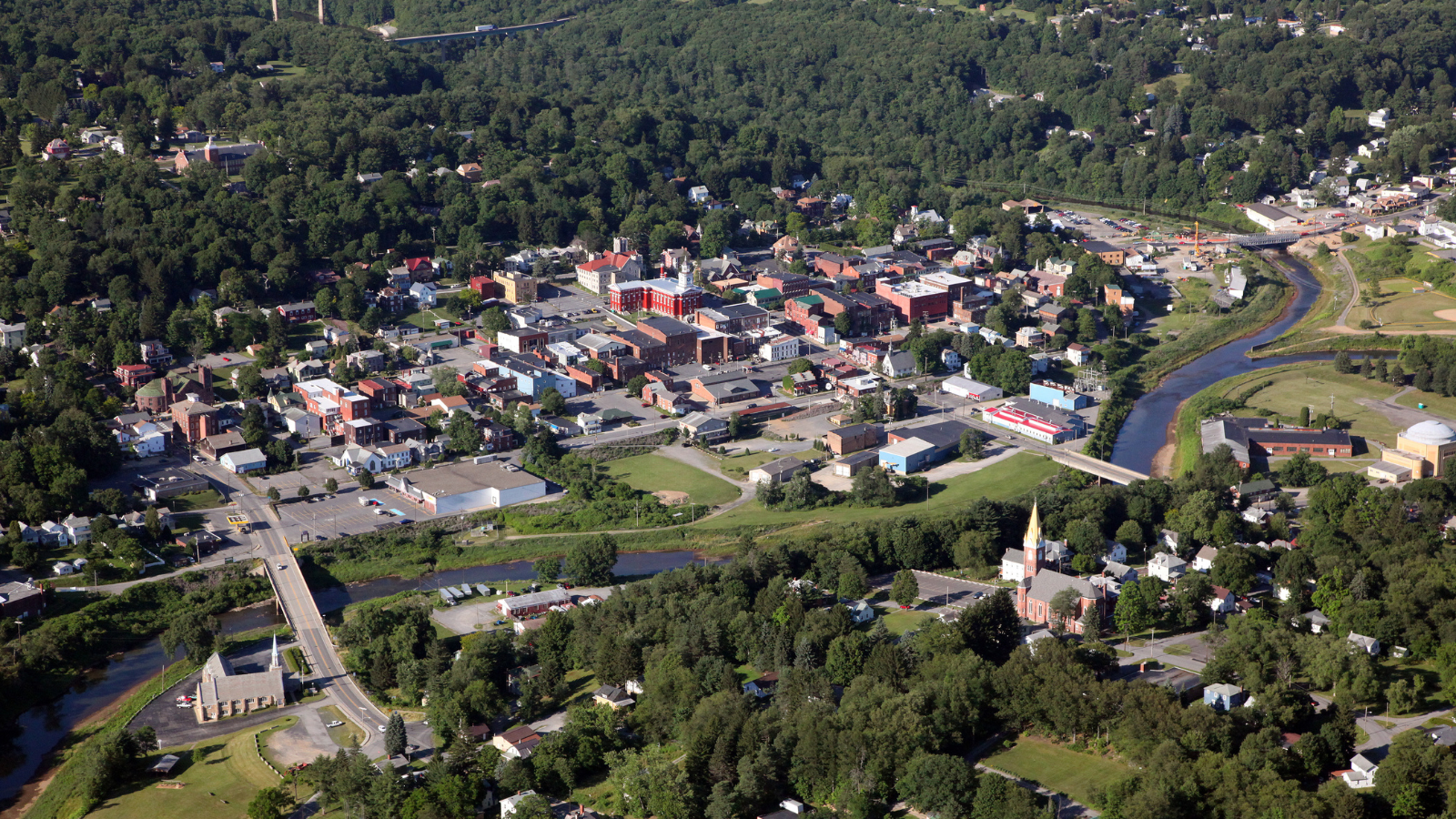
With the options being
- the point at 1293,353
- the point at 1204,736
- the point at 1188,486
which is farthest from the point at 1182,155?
the point at 1204,736

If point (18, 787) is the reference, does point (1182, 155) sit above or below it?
above

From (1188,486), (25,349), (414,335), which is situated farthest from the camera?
(414,335)

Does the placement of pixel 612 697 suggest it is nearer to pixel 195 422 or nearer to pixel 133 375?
pixel 195 422

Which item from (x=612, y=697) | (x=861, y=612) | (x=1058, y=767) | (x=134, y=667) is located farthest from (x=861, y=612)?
(x=134, y=667)

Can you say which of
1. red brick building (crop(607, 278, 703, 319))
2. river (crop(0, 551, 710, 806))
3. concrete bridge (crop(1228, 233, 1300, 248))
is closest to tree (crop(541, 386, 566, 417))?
river (crop(0, 551, 710, 806))

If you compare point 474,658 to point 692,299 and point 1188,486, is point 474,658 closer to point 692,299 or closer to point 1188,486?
point 1188,486

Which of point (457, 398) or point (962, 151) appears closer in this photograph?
point (457, 398)
